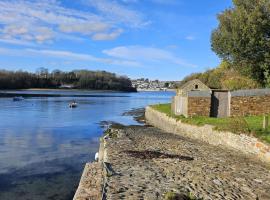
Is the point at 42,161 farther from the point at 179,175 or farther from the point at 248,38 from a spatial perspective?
the point at 248,38

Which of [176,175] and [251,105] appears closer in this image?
[176,175]

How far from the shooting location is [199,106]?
32.6 metres

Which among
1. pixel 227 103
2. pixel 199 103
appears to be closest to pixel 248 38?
pixel 227 103

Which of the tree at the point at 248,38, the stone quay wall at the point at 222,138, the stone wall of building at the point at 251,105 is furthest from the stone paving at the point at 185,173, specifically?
the tree at the point at 248,38

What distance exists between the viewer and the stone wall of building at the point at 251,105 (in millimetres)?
30828

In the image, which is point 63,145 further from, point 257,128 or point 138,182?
point 138,182

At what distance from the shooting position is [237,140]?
21.0m

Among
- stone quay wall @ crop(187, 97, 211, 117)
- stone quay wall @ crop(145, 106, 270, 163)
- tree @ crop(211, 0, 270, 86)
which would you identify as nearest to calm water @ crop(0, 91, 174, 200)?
stone quay wall @ crop(145, 106, 270, 163)

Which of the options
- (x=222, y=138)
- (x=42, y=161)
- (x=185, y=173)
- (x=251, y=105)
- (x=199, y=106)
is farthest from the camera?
(x=199, y=106)

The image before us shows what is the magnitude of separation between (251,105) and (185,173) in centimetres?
1691

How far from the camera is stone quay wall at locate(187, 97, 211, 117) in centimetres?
3225

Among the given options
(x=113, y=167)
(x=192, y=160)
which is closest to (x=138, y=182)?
(x=113, y=167)

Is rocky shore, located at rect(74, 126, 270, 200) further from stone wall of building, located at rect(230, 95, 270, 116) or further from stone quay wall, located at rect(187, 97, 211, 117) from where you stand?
stone quay wall, located at rect(187, 97, 211, 117)

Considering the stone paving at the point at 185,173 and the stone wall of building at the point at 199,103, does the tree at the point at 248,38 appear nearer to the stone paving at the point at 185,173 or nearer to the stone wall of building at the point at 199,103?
the stone wall of building at the point at 199,103
